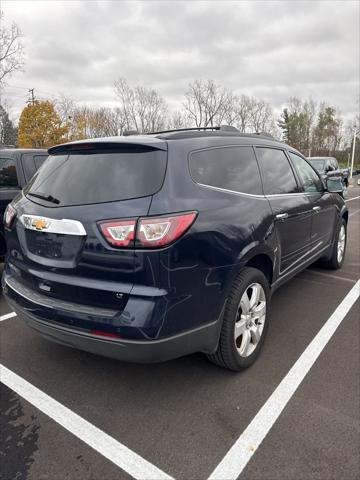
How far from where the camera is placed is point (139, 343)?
2.12m

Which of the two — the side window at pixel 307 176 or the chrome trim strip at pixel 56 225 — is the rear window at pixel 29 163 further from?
the side window at pixel 307 176

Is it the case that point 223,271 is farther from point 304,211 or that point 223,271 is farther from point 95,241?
point 304,211

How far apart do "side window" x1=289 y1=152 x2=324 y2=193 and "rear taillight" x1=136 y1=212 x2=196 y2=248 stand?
2.38 meters

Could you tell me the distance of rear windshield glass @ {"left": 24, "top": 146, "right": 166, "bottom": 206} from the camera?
7.29 feet

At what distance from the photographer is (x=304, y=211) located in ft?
12.5

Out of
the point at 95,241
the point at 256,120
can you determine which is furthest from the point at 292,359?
the point at 256,120

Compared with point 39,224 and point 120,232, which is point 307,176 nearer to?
point 120,232

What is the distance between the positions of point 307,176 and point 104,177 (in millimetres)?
2792

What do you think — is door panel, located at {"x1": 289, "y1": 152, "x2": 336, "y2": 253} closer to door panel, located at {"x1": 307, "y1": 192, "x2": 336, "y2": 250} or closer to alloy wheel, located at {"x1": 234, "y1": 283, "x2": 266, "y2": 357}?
door panel, located at {"x1": 307, "y1": 192, "x2": 336, "y2": 250}

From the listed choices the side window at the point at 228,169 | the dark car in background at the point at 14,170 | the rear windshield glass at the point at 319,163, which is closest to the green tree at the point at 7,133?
the rear windshield glass at the point at 319,163

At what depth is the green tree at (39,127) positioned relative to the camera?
34156mm

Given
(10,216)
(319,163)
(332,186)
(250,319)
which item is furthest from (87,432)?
(319,163)

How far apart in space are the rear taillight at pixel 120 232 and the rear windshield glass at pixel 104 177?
0.58ft

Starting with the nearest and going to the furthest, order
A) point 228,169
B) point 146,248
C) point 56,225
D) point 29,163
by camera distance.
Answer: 1. point 146,248
2. point 56,225
3. point 228,169
4. point 29,163
